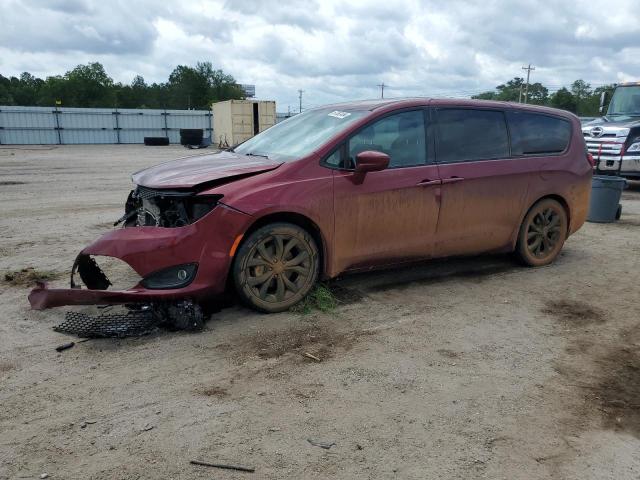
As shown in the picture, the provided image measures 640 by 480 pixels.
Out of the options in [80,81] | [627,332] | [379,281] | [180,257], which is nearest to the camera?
[180,257]

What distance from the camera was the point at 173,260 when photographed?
152 inches

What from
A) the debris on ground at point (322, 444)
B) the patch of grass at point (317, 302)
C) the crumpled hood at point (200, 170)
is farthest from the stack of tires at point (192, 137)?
the debris on ground at point (322, 444)

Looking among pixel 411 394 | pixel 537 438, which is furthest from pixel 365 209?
pixel 537 438

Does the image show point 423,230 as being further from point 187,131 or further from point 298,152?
point 187,131

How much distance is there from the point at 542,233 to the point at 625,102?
10915 millimetres

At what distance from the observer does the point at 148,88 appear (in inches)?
3844

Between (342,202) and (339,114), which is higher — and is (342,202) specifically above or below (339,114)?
below

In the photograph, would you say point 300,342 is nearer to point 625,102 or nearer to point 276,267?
point 276,267

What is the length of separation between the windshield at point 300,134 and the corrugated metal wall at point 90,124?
35.0 m

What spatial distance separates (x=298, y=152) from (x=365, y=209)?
76 cm

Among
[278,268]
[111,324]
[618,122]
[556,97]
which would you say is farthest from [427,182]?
[556,97]

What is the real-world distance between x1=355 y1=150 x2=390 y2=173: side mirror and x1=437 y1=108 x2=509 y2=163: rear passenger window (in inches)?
34.2

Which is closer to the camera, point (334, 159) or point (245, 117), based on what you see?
point (334, 159)

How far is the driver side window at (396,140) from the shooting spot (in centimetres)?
457
